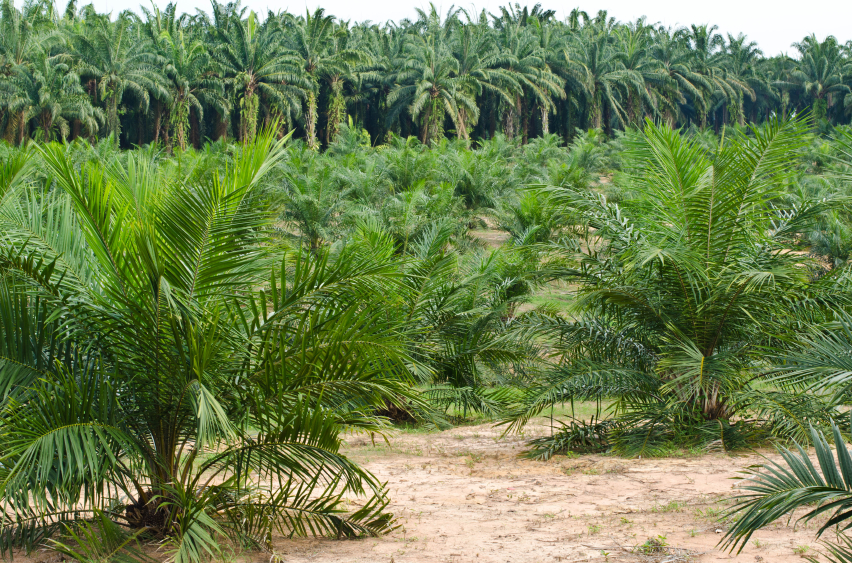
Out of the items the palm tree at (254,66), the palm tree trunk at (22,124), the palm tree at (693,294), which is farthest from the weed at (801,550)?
the palm tree at (254,66)

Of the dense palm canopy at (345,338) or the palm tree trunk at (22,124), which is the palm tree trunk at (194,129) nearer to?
the palm tree trunk at (22,124)

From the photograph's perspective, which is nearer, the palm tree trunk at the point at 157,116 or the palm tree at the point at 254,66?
the palm tree at the point at 254,66

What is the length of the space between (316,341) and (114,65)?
34563 millimetres

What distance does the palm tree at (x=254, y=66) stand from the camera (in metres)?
37.3

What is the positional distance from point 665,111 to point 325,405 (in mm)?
51424

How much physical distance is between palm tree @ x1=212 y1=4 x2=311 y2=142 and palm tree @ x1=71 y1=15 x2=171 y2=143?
3325 mm

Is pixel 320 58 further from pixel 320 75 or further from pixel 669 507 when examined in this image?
pixel 669 507

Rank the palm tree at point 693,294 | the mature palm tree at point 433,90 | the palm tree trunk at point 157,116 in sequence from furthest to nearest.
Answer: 1. the mature palm tree at point 433,90
2. the palm tree trunk at point 157,116
3. the palm tree at point 693,294

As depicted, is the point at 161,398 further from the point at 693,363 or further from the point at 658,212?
the point at 658,212

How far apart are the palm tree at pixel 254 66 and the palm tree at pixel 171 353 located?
33.4m

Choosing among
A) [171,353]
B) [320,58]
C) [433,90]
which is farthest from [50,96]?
[171,353]

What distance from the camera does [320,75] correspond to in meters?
42.5

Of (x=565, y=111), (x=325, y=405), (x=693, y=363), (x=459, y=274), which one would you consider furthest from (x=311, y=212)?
(x=565, y=111)

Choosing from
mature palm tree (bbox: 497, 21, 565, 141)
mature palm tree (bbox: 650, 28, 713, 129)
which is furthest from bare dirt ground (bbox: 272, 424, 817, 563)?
mature palm tree (bbox: 650, 28, 713, 129)
